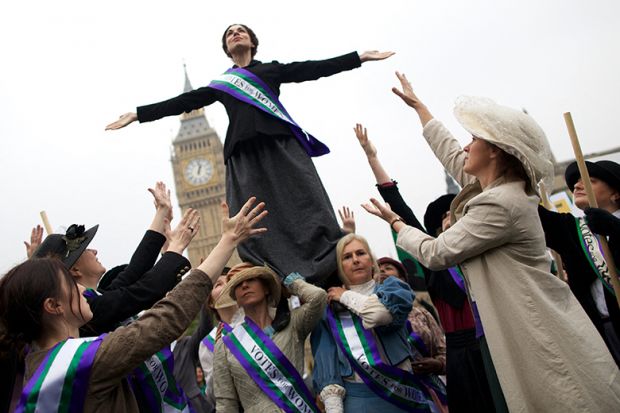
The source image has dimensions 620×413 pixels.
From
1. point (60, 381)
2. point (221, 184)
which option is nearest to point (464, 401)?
point (60, 381)

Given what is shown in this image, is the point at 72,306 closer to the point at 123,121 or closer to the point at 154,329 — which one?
the point at 154,329

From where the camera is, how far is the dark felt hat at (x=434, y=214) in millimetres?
4027

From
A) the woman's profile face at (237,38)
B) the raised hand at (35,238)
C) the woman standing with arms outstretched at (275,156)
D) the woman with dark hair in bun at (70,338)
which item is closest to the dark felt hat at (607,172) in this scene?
the woman standing with arms outstretched at (275,156)

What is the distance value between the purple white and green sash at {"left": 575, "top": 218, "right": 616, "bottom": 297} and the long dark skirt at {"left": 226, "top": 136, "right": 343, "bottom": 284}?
139cm

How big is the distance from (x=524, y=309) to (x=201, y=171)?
66322mm

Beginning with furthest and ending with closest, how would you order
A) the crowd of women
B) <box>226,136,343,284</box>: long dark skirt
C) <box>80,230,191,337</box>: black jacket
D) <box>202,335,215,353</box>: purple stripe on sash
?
1. <box>202,335,215,353</box>: purple stripe on sash
2. <box>226,136,343,284</box>: long dark skirt
3. <box>80,230,191,337</box>: black jacket
4. the crowd of women

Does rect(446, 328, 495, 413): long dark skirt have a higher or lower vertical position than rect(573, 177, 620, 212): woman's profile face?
lower

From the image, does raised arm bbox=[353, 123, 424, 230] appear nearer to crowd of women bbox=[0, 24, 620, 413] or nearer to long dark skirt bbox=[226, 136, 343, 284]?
crowd of women bbox=[0, 24, 620, 413]

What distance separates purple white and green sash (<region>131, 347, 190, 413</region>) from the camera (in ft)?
9.98

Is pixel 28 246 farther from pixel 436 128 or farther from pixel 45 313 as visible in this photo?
pixel 436 128

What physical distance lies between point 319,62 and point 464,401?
7.54ft

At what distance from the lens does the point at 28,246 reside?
13.2 ft

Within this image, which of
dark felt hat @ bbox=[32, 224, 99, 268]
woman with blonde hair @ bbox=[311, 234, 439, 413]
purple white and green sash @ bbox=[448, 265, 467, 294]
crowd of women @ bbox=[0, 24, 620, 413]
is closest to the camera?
crowd of women @ bbox=[0, 24, 620, 413]

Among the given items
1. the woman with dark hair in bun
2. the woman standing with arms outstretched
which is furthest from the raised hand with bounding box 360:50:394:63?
the woman with dark hair in bun
